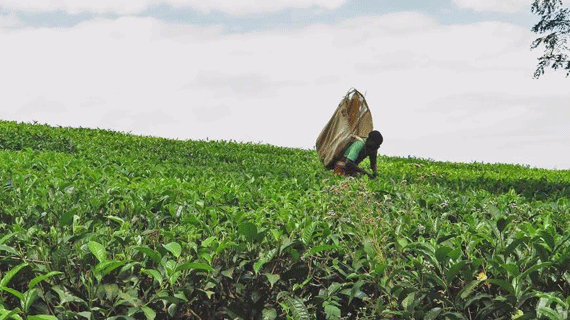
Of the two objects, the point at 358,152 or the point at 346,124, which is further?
the point at 346,124

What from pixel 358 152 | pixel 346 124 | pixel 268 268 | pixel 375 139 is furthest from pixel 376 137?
pixel 268 268

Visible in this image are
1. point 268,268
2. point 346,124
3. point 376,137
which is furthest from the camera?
point 346,124

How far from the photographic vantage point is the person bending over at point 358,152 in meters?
10.6

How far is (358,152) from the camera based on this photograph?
10789 millimetres

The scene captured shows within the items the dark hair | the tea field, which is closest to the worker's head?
the dark hair

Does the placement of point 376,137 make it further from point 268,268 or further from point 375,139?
point 268,268

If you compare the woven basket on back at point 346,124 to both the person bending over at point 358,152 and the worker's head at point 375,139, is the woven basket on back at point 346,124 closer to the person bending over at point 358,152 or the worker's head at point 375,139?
the person bending over at point 358,152

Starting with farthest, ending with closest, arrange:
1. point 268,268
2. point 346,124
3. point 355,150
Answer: point 346,124 < point 355,150 < point 268,268

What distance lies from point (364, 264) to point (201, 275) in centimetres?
100

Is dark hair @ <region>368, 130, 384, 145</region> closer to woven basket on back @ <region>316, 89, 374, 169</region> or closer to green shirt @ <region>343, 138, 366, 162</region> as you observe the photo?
green shirt @ <region>343, 138, 366, 162</region>

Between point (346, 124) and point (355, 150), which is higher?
point (346, 124)

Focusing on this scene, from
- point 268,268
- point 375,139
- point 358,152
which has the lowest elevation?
point 268,268

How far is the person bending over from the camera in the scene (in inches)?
418

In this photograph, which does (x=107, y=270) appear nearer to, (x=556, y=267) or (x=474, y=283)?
(x=474, y=283)
